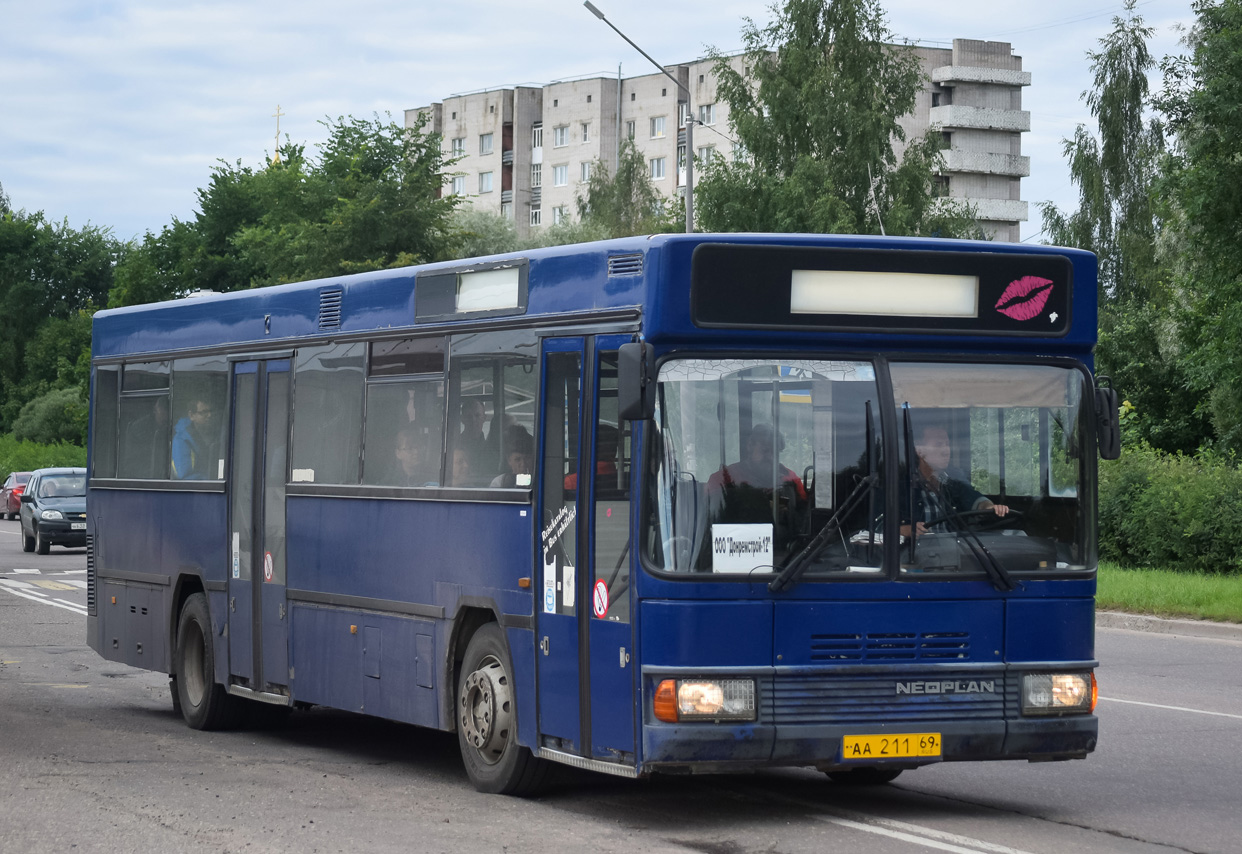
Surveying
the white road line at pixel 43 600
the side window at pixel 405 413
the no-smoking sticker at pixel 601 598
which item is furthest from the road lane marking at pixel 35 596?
the no-smoking sticker at pixel 601 598

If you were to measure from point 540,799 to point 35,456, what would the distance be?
265ft

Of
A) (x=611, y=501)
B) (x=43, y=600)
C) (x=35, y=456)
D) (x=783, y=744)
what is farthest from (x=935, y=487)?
(x=35, y=456)

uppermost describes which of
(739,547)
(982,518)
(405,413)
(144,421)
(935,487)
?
(144,421)

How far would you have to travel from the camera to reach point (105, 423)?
51.1ft

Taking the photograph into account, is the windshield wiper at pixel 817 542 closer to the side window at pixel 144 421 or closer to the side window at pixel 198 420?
the side window at pixel 198 420

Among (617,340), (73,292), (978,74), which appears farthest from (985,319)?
(73,292)

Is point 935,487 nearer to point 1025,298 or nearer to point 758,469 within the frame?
point 758,469

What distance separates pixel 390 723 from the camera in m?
13.7

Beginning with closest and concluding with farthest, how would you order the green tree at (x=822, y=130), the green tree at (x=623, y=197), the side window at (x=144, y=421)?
the side window at (x=144, y=421) → the green tree at (x=822, y=130) → the green tree at (x=623, y=197)

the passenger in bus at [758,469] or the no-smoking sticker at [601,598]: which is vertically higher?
the passenger in bus at [758,469]

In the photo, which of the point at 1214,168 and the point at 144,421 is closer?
the point at 144,421

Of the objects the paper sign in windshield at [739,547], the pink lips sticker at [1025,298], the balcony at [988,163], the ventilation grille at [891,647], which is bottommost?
the ventilation grille at [891,647]

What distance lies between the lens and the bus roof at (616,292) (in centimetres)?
859

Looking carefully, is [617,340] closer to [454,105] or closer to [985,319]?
[985,319]
